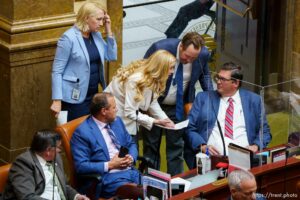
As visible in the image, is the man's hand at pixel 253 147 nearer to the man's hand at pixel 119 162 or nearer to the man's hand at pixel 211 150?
the man's hand at pixel 211 150

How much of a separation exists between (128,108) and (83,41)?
68 cm

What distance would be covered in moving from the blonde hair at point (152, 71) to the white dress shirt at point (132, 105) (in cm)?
4

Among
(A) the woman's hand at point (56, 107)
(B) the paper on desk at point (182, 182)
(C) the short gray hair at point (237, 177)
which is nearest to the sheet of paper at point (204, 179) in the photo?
(B) the paper on desk at point (182, 182)

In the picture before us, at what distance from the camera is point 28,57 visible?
9977 millimetres

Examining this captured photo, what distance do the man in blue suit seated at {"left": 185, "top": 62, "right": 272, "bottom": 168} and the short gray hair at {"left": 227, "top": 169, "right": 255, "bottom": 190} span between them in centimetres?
140

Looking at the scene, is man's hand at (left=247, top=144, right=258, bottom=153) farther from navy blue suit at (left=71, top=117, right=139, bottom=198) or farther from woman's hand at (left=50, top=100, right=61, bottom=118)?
woman's hand at (left=50, top=100, right=61, bottom=118)

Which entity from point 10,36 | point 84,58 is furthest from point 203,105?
point 10,36

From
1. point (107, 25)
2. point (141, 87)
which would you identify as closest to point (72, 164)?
point (141, 87)

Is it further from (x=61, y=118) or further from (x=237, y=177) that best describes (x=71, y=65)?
(x=237, y=177)

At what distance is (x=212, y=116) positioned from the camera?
960 cm

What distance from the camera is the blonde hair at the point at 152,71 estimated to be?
960 centimetres

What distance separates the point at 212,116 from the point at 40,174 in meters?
1.72

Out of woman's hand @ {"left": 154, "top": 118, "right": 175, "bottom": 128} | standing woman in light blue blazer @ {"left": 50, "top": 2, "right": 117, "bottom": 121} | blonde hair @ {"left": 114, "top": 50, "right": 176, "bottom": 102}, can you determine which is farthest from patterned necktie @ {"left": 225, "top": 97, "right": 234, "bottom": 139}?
standing woman in light blue blazer @ {"left": 50, "top": 2, "right": 117, "bottom": 121}

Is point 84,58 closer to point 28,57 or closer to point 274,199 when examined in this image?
point 28,57
